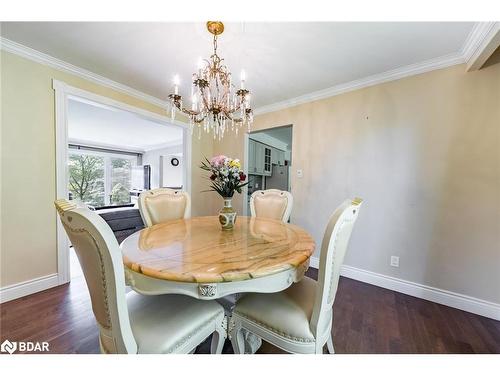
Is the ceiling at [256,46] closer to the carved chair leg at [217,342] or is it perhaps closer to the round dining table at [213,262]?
the round dining table at [213,262]

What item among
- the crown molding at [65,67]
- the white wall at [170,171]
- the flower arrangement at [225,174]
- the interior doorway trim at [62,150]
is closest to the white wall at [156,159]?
the white wall at [170,171]

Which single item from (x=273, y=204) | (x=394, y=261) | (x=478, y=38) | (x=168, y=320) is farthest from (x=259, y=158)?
(x=168, y=320)

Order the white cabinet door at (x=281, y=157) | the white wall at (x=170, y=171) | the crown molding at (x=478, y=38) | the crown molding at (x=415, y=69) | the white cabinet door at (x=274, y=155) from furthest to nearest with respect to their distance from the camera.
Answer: the white wall at (x=170, y=171) → the white cabinet door at (x=281, y=157) → the white cabinet door at (x=274, y=155) → the crown molding at (x=415, y=69) → the crown molding at (x=478, y=38)

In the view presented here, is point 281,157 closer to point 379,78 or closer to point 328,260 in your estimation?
point 379,78

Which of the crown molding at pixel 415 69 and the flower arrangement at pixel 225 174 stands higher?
the crown molding at pixel 415 69

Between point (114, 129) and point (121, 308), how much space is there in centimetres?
548

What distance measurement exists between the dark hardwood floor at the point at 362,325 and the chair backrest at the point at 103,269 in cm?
81

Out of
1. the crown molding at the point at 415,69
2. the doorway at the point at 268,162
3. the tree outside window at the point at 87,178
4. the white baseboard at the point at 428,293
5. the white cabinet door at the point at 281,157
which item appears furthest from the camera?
the tree outside window at the point at 87,178

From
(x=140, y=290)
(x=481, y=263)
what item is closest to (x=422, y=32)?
(x=481, y=263)

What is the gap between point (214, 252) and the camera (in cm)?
104

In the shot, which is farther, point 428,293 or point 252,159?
point 252,159

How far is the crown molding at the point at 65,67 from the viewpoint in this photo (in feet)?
5.77

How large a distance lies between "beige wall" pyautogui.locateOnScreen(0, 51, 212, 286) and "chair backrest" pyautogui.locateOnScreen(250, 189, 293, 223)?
2.12 metres
